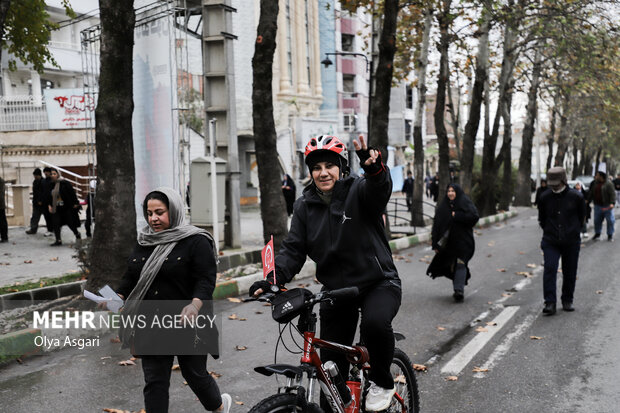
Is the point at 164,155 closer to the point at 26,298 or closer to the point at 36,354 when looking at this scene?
the point at 26,298

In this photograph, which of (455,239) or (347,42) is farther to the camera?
(347,42)

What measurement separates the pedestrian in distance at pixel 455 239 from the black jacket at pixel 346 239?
6.26 meters

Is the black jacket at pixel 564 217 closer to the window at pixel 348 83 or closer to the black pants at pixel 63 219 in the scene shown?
the black pants at pixel 63 219

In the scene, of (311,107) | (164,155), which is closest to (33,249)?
(164,155)

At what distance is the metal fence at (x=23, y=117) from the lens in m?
33.5

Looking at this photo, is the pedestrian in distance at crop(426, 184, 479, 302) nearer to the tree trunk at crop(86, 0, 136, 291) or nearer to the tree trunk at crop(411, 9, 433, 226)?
the tree trunk at crop(86, 0, 136, 291)

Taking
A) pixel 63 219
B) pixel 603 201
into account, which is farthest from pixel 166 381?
pixel 603 201

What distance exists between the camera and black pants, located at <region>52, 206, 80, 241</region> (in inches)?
668

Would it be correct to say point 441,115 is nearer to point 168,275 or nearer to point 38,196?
point 38,196

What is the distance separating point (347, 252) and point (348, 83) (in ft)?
163

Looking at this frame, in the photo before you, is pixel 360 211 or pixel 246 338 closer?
pixel 360 211

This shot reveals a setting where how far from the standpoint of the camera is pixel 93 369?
689cm

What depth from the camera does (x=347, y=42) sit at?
5188cm

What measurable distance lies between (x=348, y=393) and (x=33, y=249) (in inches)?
551
